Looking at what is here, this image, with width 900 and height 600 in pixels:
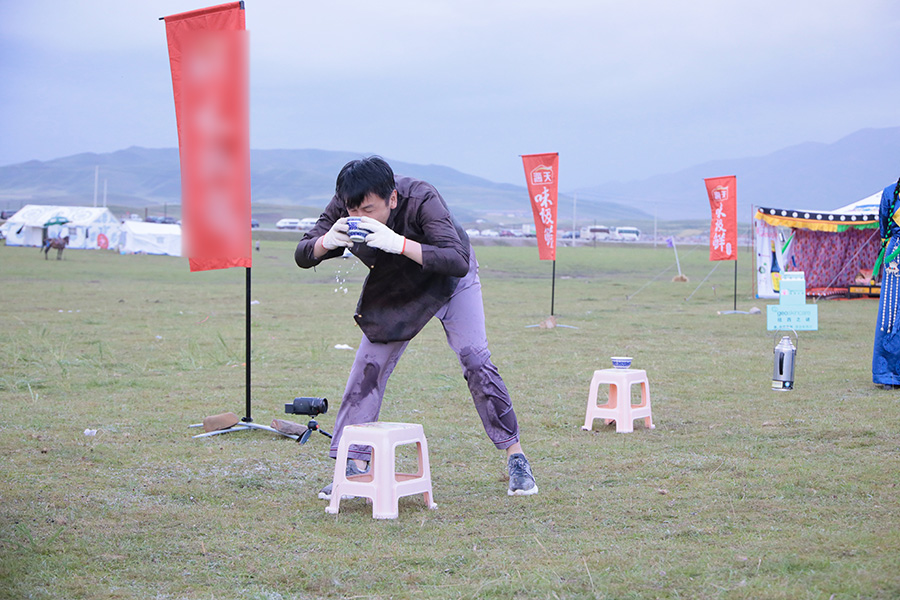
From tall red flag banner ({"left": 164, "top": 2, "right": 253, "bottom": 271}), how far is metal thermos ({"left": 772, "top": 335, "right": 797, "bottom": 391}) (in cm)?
502

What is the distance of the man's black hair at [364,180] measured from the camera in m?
4.36

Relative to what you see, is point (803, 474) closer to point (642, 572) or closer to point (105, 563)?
point (642, 572)

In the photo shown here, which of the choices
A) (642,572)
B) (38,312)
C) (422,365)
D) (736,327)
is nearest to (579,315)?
(736,327)

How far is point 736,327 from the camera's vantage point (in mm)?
15539

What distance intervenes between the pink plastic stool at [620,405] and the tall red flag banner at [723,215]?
537 inches

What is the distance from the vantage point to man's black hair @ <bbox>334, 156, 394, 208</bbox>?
14.3ft

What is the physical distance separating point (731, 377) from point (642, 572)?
21.1ft

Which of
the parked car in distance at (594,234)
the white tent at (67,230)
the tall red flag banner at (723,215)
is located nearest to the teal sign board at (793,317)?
the tall red flag banner at (723,215)

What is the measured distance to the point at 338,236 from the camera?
4332 mm

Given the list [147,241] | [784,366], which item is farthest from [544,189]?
[147,241]

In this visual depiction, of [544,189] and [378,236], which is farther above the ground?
[544,189]

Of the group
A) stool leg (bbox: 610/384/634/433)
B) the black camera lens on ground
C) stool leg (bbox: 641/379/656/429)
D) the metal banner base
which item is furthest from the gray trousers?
stool leg (bbox: 641/379/656/429)

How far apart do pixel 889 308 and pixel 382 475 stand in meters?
6.09

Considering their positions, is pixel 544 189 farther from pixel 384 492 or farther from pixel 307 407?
pixel 384 492
